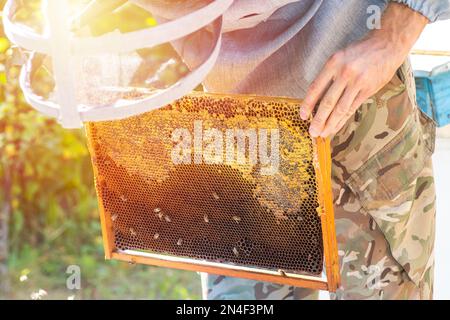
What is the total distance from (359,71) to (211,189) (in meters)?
0.40

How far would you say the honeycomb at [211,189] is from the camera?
61.9 inches

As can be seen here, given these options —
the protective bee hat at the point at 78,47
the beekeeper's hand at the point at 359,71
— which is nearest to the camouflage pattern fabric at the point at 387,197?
the beekeeper's hand at the point at 359,71

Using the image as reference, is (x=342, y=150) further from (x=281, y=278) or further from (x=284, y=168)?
(x=281, y=278)

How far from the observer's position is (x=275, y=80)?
1646mm

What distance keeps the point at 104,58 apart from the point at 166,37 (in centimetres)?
45

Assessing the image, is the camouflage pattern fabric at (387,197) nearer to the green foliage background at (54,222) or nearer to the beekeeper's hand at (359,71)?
the beekeeper's hand at (359,71)

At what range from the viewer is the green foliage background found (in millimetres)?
3154

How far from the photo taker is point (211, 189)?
170 centimetres

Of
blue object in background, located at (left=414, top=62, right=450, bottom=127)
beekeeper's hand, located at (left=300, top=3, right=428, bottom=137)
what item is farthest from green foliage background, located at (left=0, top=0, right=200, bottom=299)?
beekeeper's hand, located at (left=300, top=3, right=428, bottom=137)

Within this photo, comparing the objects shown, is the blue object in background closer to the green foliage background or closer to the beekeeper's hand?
the beekeeper's hand

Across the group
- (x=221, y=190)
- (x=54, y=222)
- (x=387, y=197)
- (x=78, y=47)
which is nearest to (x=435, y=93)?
(x=387, y=197)

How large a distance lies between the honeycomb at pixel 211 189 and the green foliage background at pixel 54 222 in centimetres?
133

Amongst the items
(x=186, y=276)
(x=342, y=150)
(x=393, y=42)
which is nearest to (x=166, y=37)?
(x=393, y=42)

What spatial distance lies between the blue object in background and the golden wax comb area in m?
0.42
